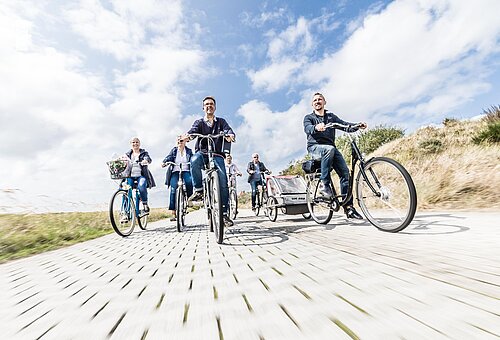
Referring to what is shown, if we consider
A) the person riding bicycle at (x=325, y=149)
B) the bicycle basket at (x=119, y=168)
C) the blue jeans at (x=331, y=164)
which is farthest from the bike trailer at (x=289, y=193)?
the bicycle basket at (x=119, y=168)

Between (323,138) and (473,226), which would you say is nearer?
(473,226)

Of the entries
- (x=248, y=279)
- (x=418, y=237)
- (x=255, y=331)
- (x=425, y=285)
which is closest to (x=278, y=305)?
(x=255, y=331)

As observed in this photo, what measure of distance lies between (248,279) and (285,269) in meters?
0.31

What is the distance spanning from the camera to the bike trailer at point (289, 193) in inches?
216

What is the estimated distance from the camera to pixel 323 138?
465cm

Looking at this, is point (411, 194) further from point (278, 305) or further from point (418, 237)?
point (278, 305)

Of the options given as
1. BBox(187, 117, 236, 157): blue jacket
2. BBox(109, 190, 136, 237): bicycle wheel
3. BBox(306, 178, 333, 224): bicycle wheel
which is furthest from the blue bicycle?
BBox(306, 178, 333, 224): bicycle wheel

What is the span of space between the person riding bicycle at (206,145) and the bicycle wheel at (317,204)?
1.74 m

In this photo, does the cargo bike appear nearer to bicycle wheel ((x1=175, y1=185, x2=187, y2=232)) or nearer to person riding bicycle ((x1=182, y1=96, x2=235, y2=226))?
person riding bicycle ((x1=182, y1=96, x2=235, y2=226))

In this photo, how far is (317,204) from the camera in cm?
488

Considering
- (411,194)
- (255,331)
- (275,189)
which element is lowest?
(255,331)

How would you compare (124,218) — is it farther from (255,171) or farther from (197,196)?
(255,171)

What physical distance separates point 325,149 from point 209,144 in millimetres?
1975

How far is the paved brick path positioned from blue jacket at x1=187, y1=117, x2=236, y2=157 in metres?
2.22
